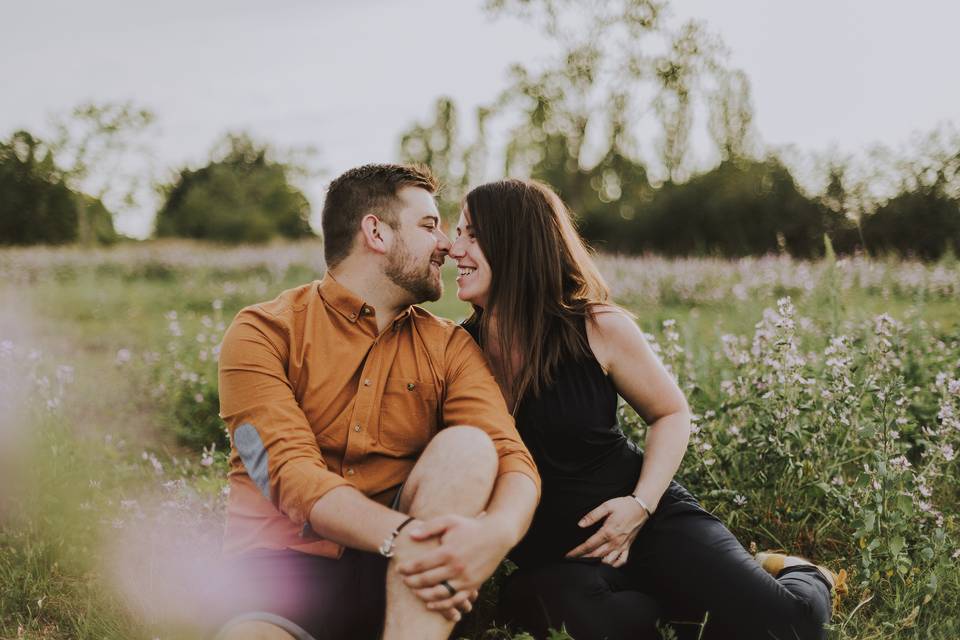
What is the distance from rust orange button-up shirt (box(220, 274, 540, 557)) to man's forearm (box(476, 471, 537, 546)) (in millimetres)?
49

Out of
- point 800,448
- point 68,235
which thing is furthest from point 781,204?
point 68,235

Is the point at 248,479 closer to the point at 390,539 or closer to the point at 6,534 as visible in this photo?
the point at 390,539

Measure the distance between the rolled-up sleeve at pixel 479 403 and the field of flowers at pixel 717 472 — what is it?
2.42ft

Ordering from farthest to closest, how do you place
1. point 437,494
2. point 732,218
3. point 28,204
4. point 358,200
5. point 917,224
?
1. point 28,204
2. point 732,218
3. point 917,224
4. point 358,200
5. point 437,494

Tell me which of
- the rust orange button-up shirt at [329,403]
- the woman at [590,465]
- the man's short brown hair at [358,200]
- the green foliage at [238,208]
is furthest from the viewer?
the green foliage at [238,208]

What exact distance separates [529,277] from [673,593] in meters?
1.25

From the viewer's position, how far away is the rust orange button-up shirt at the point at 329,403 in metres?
2.54

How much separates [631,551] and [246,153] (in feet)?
188

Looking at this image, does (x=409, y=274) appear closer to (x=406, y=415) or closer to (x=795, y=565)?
(x=406, y=415)

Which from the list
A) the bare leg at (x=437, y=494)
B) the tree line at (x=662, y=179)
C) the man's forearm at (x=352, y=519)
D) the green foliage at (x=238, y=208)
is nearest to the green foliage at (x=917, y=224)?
the tree line at (x=662, y=179)

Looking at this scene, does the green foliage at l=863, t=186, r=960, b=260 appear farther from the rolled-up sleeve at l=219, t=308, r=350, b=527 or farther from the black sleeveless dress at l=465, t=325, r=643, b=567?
the rolled-up sleeve at l=219, t=308, r=350, b=527

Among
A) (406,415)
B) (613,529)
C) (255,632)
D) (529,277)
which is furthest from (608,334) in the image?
(255,632)

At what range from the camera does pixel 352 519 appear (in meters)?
2.36

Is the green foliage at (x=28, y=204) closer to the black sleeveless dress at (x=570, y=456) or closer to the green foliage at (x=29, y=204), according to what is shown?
the green foliage at (x=29, y=204)
